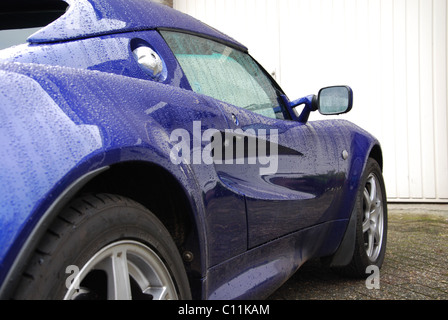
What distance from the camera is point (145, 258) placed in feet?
4.18

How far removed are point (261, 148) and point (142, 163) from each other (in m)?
0.77

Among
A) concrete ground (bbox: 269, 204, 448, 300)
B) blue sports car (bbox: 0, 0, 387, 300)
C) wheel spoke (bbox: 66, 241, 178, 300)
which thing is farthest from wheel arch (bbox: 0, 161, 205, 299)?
concrete ground (bbox: 269, 204, 448, 300)

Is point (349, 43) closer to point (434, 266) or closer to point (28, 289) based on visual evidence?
point (434, 266)

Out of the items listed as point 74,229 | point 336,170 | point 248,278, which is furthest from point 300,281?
point 74,229

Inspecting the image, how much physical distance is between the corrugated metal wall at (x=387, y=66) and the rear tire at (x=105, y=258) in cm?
515

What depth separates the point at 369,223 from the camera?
3.09m

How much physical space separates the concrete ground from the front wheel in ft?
0.38

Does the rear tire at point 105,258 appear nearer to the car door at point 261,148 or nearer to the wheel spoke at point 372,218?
the car door at point 261,148

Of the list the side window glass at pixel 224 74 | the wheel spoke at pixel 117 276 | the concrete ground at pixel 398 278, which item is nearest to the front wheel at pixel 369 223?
the concrete ground at pixel 398 278

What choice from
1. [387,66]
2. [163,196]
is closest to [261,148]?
[163,196]

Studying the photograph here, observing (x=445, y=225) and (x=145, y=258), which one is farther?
(x=445, y=225)

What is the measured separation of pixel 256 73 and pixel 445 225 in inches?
133

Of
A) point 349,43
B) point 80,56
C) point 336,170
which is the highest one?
point 349,43

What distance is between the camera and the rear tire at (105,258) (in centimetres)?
100
